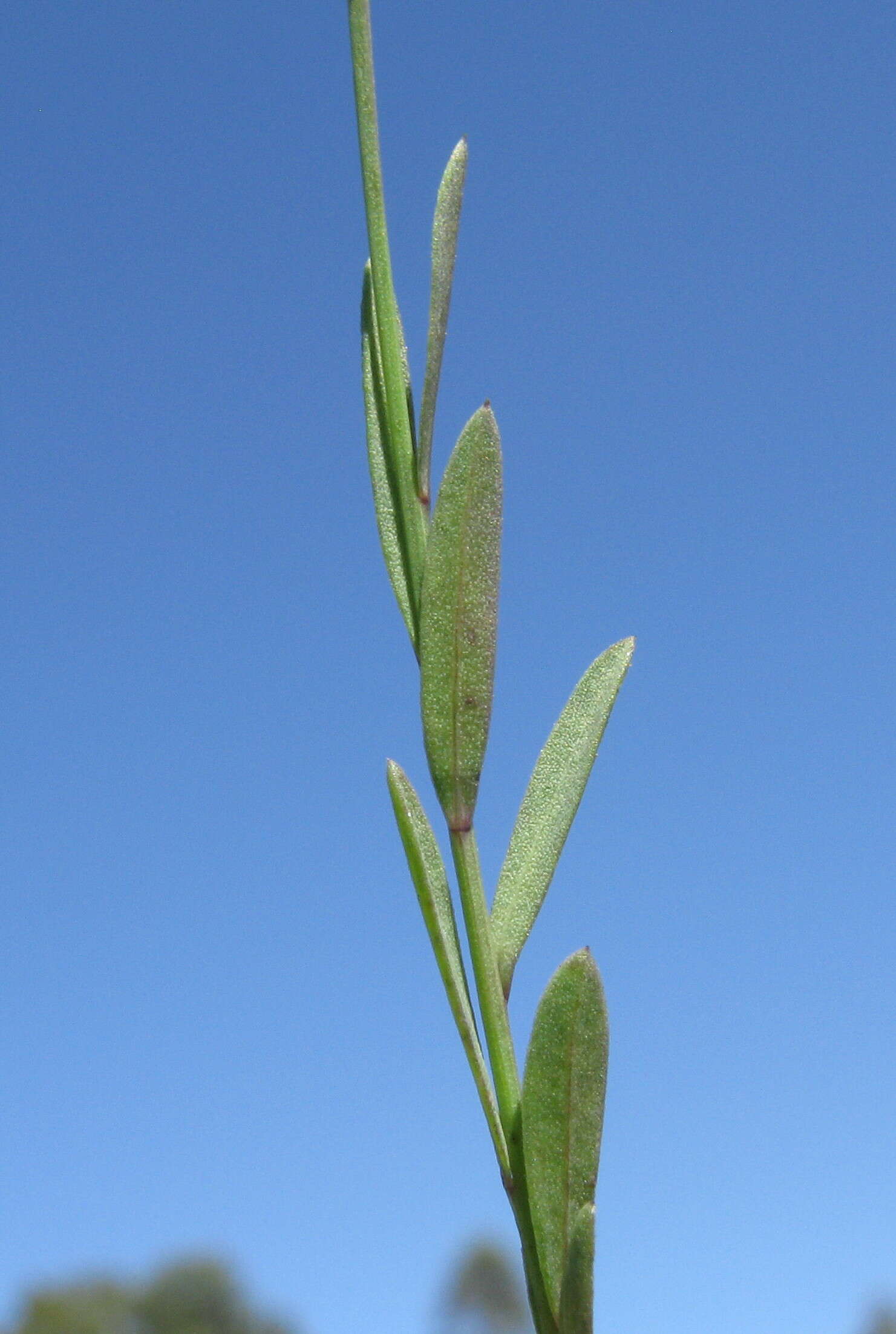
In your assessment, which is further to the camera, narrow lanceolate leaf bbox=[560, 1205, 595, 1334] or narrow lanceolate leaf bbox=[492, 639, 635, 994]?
narrow lanceolate leaf bbox=[492, 639, 635, 994]

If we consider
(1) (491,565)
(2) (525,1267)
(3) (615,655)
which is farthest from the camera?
(3) (615,655)

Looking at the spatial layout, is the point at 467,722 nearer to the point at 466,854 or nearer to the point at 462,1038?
the point at 466,854

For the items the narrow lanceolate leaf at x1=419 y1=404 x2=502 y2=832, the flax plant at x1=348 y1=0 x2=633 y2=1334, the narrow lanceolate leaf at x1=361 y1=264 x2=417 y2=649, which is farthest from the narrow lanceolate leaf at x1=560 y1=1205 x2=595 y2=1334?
the narrow lanceolate leaf at x1=361 y1=264 x2=417 y2=649

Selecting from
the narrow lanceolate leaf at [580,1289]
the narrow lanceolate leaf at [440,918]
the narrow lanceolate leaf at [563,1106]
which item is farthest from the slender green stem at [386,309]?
the narrow lanceolate leaf at [580,1289]

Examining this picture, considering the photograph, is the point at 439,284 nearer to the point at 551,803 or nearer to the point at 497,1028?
the point at 551,803

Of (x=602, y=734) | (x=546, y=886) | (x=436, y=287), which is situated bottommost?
(x=546, y=886)

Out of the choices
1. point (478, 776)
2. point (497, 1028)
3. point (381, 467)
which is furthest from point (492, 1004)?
point (381, 467)

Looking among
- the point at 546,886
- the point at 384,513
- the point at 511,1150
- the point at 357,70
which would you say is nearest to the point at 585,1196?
the point at 511,1150

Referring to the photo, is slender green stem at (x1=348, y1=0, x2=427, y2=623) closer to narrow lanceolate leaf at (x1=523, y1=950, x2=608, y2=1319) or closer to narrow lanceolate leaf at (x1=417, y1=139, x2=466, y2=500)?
narrow lanceolate leaf at (x1=417, y1=139, x2=466, y2=500)
